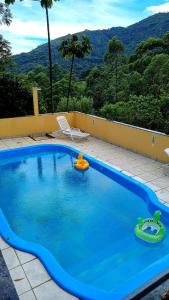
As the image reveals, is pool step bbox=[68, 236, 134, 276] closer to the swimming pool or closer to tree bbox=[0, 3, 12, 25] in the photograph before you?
the swimming pool

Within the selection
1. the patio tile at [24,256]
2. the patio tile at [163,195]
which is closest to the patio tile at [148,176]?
the patio tile at [163,195]

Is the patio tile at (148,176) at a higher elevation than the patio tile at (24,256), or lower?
higher

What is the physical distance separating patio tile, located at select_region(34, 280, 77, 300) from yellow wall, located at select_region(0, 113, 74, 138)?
7.86 meters

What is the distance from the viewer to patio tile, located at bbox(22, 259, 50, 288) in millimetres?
Answer: 3795

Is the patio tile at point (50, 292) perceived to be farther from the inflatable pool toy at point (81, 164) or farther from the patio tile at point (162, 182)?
the inflatable pool toy at point (81, 164)

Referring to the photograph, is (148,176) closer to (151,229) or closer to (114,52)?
(151,229)

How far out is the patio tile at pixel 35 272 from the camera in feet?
12.5

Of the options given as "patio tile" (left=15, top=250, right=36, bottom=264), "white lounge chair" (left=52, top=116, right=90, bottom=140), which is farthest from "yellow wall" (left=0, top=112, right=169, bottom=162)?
"patio tile" (left=15, top=250, right=36, bottom=264)

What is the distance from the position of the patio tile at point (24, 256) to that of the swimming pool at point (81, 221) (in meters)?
0.07

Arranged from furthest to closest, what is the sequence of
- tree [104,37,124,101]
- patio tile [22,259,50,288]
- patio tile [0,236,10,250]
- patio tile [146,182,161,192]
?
tree [104,37,124,101] → patio tile [146,182,161,192] → patio tile [0,236,10,250] → patio tile [22,259,50,288]

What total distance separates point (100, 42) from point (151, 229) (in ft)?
168

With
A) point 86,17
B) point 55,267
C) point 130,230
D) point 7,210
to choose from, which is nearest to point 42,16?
point 7,210

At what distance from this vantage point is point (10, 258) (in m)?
4.26

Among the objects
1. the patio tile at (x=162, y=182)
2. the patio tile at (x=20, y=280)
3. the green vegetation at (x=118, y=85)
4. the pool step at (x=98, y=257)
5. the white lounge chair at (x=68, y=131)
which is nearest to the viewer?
the patio tile at (x=20, y=280)
